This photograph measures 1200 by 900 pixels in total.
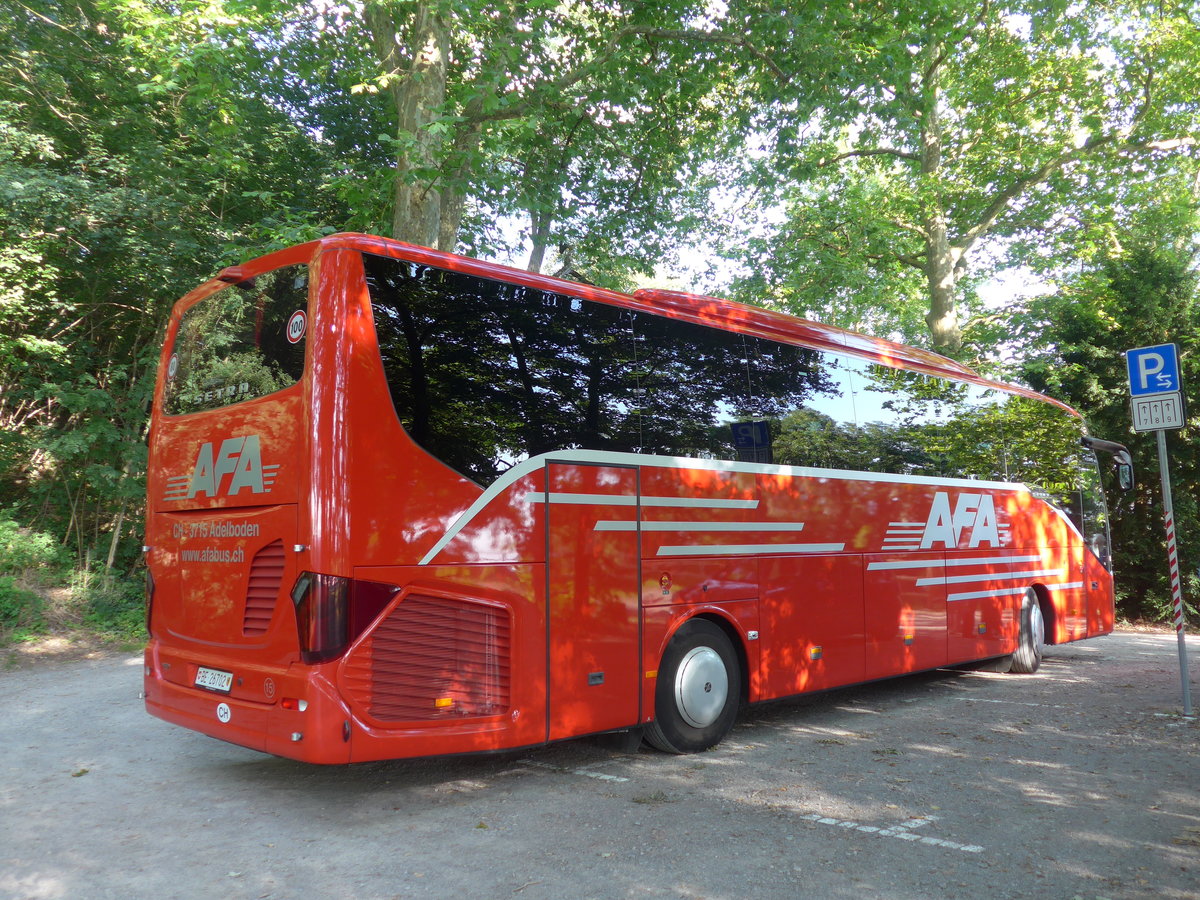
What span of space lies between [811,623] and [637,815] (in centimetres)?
307

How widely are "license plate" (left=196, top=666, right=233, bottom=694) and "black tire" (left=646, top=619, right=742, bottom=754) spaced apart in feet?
9.48

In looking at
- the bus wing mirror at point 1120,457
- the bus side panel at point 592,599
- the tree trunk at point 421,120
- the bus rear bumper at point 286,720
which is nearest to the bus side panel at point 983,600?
the bus wing mirror at point 1120,457

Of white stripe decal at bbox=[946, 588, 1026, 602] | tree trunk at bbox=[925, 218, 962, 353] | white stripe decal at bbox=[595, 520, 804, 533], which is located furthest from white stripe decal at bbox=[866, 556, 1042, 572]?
tree trunk at bbox=[925, 218, 962, 353]

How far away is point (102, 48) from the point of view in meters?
13.9

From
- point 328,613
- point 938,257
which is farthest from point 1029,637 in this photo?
point 938,257

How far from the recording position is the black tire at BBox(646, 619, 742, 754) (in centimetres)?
656

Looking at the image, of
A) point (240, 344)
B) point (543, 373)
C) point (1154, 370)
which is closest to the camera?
point (240, 344)

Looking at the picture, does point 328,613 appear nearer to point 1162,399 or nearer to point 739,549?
point 739,549

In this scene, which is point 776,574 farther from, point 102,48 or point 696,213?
point 696,213

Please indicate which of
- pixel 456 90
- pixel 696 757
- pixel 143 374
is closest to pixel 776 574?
pixel 696 757

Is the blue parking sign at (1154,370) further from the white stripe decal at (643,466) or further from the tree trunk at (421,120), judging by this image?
the tree trunk at (421,120)

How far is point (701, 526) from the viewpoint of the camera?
22.2ft

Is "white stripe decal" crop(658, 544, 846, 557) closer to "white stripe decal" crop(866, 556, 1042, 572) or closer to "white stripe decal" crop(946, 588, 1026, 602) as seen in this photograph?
"white stripe decal" crop(866, 556, 1042, 572)

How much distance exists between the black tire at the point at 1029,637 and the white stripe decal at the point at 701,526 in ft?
16.2
